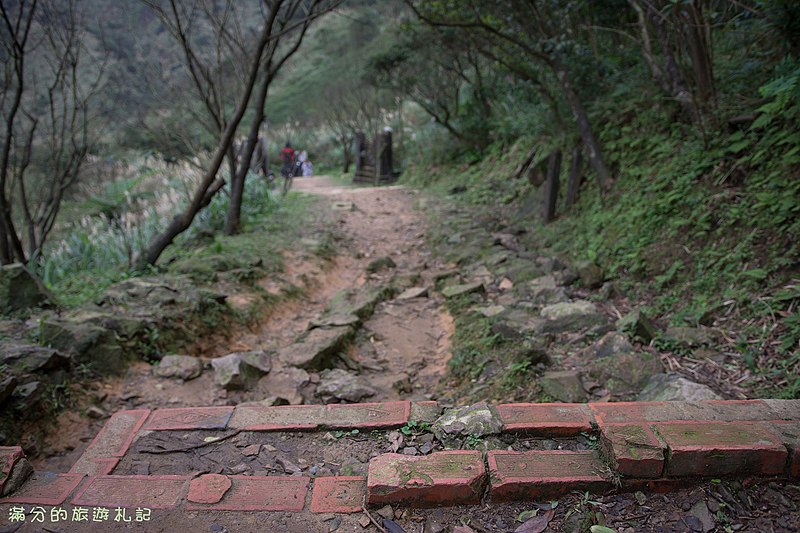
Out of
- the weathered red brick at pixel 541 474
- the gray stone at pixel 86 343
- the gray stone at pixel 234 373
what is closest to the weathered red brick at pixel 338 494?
the weathered red brick at pixel 541 474

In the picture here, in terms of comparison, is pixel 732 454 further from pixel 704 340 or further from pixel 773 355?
pixel 704 340

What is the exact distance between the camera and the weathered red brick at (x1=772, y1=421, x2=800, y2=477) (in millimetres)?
1489

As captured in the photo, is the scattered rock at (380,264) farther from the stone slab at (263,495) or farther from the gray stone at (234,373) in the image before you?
the stone slab at (263,495)

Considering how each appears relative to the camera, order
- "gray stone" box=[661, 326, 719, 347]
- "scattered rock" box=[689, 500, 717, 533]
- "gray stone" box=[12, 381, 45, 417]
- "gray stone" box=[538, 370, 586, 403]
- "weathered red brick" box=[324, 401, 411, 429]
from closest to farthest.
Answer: "scattered rock" box=[689, 500, 717, 533], "weathered red brick" box=[324, 401, 411, 429], "gray stone" box=[12, 381, 45, 417], "gray stone" box=[538, 370, 586, 403], "gray stone" box=[661, 326, 719, 347]

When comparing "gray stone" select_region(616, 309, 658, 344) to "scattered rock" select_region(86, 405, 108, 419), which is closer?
"scattered rock" select_region(86, 405, 108, 419)

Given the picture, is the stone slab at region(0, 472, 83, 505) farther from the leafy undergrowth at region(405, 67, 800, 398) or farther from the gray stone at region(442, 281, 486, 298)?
the gray stone at region(442, 281, 486, 298)

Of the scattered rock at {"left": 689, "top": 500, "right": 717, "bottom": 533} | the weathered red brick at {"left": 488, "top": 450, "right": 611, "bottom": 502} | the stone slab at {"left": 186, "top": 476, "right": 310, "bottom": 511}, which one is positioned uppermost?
the weathered red brick at {"left": 488, "top": 450, "right": 611, "bottom": 502}

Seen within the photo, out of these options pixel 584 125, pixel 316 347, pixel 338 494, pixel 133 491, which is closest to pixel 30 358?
pixel 133 491

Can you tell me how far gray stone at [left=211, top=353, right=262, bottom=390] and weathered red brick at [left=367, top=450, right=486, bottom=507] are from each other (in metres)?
1.76

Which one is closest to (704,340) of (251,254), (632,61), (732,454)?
(732,454)

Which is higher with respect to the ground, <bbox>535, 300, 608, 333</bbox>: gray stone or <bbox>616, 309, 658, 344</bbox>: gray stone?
<bbox>616, 309, 658, 344</bbox>: gray stone

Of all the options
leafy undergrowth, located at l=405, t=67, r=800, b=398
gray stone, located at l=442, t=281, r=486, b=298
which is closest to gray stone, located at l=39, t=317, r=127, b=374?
leafy undergrowth, located at l=405, t=67, r=800, b=398

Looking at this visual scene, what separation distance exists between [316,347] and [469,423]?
6.12 ft

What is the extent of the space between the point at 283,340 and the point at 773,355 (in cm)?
322
